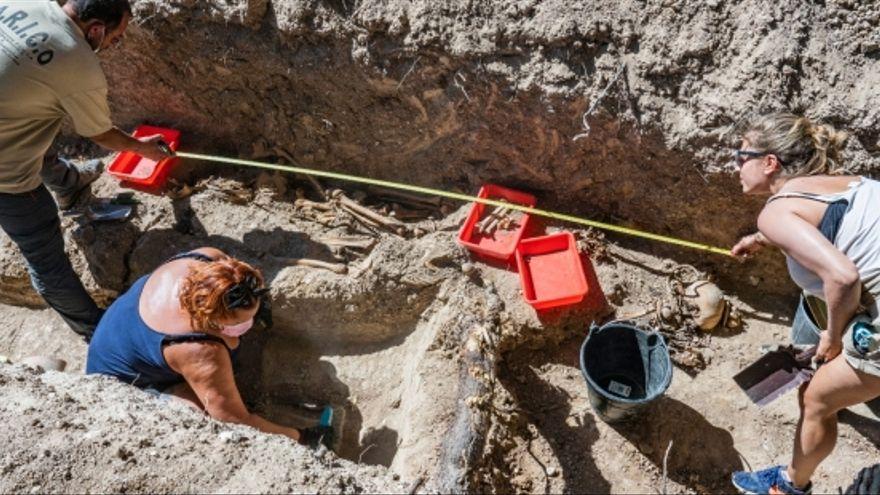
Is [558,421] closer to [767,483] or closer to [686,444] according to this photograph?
[686,444]

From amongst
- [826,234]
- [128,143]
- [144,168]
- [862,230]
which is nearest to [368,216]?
[128,143]

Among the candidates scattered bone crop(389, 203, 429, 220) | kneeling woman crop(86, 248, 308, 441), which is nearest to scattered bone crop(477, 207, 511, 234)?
scattered bone crop(389, 203, 429, 220)

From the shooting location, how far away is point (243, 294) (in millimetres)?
3375

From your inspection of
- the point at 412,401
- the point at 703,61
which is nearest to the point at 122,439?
the point at 412,401

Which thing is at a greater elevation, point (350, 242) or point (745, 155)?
point (745, 155)

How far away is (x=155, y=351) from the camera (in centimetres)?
349

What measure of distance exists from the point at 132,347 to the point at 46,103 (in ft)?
4.44

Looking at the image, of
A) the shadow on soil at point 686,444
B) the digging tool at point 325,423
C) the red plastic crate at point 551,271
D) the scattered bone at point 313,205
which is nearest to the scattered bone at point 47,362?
the digging tool at point 325,423

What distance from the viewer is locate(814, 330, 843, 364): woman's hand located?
9.84 ft

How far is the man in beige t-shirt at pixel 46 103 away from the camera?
133 inches

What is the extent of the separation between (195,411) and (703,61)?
314 cm

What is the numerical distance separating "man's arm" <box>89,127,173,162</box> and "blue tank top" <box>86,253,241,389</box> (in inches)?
32.3

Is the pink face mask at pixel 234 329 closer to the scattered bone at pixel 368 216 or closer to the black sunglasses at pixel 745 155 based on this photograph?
the scattered bone at pixel 368 216

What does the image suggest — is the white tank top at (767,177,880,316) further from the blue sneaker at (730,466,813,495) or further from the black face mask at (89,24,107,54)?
the black face mask at (89,24,107,54)
